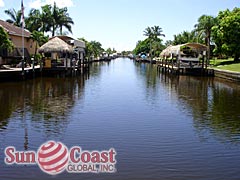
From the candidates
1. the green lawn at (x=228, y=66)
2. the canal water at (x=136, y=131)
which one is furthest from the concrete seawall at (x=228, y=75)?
the canal water at (x=136, y=131)

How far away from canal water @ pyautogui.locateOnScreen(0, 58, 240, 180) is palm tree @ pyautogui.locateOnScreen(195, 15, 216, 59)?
159 feet

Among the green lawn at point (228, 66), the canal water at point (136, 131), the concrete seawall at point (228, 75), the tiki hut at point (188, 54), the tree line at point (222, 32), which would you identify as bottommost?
the canal water at point (136, 131)

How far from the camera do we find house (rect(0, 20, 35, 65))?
42750 millimetres

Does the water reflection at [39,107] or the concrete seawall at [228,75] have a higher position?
the concrete seawall at [228,75]

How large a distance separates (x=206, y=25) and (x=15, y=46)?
39.5 meters

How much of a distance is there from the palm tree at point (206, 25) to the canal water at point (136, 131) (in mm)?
48523

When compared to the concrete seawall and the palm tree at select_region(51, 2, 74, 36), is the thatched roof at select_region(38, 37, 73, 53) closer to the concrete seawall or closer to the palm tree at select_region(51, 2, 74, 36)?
the concrete seawall

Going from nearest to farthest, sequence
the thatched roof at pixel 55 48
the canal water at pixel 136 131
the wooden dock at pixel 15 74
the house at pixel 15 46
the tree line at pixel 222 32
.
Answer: the canal water at pixel 136 131, the wooden dock at pixel 15 74, the thatched roof at pixel 55 48, the house at pixel 15 46, the tree line at pixel 222 32

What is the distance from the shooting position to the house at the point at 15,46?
42750mm

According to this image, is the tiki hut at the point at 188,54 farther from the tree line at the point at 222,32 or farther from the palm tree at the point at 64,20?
the palm tree at the point at 64,20

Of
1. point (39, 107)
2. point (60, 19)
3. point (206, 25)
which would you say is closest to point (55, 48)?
point (39, 107)

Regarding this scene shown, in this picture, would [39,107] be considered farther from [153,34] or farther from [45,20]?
[153,34]

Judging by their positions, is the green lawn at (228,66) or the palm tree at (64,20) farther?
the palm tree at (64,20)

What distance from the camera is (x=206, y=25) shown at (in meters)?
70.8
